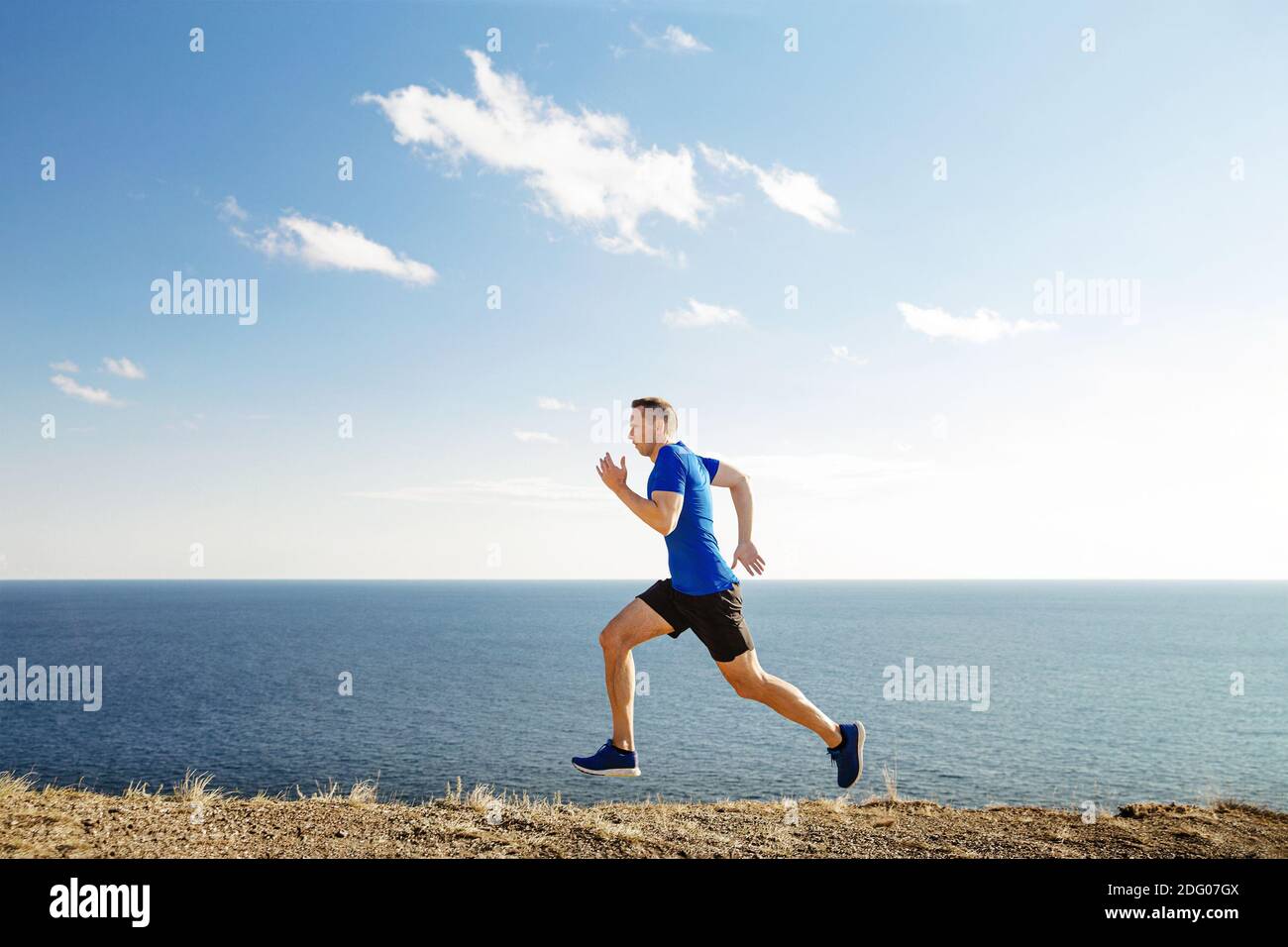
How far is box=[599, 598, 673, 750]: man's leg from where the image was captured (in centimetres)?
481

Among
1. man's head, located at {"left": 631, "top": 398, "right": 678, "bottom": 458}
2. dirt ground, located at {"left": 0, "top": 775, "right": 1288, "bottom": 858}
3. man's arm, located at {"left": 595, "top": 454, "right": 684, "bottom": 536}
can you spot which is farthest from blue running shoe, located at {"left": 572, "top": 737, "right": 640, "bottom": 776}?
man's head, located at {"left": 631, "top": 398, "right": 678, "bottom": 458}

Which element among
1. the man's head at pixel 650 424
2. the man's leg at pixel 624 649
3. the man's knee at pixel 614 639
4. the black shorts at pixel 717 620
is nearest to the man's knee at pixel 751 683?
the black shorts at pixel 717 620

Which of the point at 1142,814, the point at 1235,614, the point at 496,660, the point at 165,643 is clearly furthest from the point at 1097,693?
the point at 1235,614

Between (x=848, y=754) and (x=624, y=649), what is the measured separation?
1.51m

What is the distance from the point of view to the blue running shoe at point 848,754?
4875 mm

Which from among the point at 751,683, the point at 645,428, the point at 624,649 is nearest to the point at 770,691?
the point at 751,683

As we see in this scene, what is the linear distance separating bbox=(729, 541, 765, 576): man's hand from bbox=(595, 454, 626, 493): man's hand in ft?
3.83

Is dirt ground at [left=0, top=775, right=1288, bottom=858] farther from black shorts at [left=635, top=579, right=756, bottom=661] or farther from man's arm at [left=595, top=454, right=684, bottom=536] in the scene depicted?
man's arm at [left=595, top=454, right=684, bottom=536]

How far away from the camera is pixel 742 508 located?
5355mm

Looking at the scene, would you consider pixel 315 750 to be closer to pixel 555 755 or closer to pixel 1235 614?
pixel 555 755

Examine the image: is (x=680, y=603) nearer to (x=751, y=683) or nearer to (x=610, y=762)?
(x=751, y=683)

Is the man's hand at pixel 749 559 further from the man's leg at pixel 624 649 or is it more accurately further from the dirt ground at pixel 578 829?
the dirt ground at pixel 578 829

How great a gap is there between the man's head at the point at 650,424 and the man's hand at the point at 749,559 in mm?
960

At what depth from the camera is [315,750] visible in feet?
163
